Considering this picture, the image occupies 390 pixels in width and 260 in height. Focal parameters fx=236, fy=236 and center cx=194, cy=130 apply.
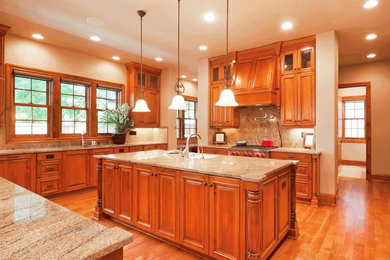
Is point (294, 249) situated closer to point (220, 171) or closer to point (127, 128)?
point (220, 171)

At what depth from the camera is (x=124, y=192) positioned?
9.60 feet

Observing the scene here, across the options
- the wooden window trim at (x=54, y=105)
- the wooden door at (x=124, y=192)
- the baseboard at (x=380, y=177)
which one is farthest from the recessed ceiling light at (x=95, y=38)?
the baseboard at (x=380, y=177)

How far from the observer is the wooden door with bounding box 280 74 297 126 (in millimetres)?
4418

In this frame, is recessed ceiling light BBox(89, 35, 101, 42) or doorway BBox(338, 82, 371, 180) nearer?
recessed ceiling light BBox(89, 35, 101, 42)

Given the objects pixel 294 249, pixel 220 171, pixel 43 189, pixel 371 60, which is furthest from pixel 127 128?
pixel 371 60

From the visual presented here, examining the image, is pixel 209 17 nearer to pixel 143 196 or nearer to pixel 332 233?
pixel 143 196

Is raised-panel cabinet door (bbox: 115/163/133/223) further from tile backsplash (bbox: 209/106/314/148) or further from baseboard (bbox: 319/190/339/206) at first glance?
baseboard (bbox: 319/190/339/206)

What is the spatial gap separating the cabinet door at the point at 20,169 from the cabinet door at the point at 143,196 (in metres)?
2.39

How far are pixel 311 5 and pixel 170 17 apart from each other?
6.45 feet

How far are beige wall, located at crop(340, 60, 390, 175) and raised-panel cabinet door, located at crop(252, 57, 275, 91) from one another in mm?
2844

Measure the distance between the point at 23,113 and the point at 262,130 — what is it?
4.75 metres

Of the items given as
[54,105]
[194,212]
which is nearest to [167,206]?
[194,212]

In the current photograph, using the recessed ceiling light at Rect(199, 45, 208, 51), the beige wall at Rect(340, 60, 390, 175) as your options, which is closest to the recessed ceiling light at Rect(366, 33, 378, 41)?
the beige wall at Rect(340, 60, 390, 175)

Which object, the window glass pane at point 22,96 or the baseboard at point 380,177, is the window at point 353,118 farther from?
the window glass pane at point 22,96
